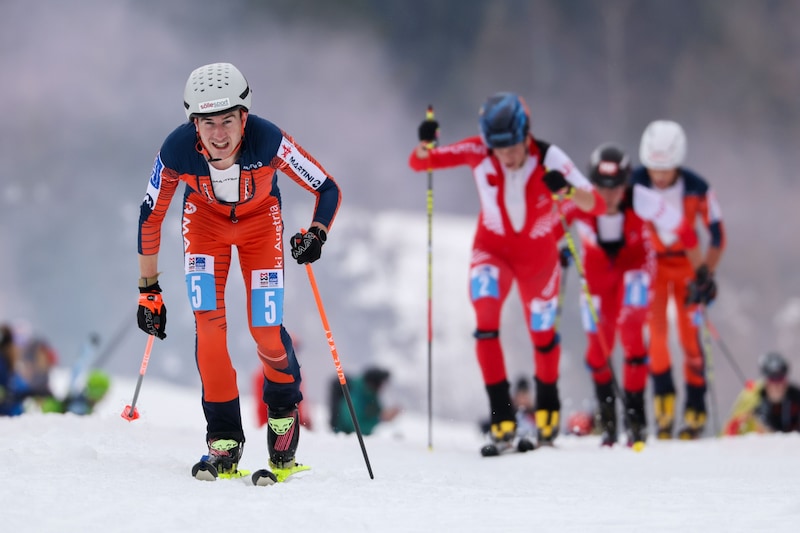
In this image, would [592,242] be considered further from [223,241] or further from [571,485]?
[223,241]

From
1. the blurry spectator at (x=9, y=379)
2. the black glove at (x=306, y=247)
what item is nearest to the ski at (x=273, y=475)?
the black glove at (x=306, y=247)

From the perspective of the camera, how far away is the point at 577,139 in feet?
45.2

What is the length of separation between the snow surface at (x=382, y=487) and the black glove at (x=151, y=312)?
52 centimetres

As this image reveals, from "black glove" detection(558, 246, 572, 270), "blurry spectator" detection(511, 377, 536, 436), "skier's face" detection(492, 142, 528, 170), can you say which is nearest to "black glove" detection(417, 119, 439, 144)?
"skier's face" detection(492, 142, 528, 170)

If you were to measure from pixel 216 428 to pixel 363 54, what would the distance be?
1175cm

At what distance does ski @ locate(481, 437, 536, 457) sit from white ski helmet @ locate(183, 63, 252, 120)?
2.31 m

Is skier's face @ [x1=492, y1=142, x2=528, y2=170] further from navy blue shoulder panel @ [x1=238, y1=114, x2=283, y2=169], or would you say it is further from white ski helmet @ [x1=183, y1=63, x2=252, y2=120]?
white ski helmet @ [x1=183, y1=63, x2=252, y2=120]

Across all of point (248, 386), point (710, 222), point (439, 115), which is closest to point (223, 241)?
point (710, 222)

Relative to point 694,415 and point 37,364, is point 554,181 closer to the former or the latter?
point 694,415

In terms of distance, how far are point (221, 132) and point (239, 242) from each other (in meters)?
0.44

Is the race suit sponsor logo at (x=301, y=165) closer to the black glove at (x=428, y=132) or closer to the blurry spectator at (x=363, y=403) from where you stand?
the black glove at (x=428, y=132)

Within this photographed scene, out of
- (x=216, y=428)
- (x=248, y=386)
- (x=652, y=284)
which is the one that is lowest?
(x=248, y=386)

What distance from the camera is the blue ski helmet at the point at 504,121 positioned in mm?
4562

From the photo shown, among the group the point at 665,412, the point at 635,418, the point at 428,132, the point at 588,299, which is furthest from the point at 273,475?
the point at 665,412
